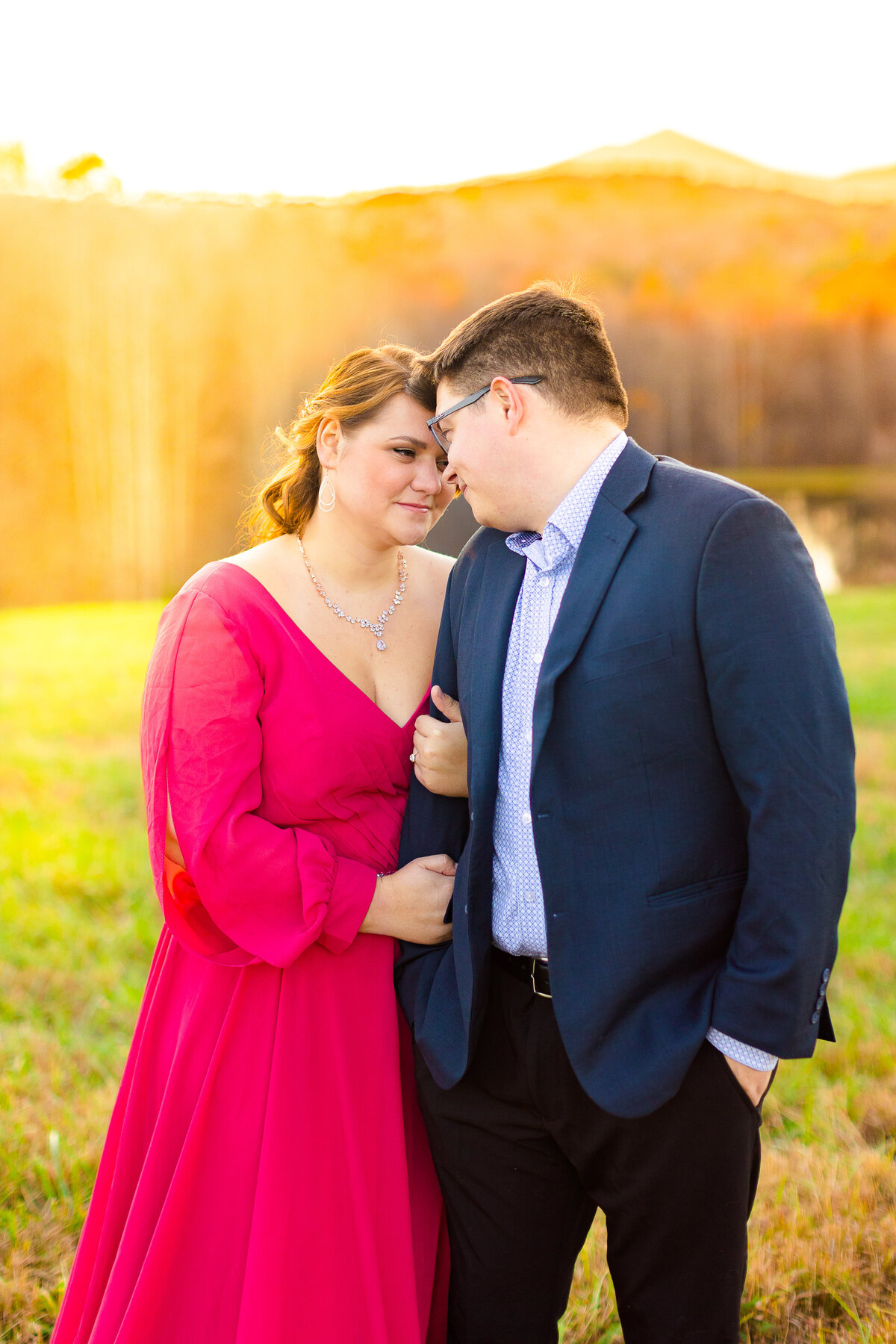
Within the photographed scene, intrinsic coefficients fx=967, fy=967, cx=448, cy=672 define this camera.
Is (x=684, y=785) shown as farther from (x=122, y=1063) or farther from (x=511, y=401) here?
(x=122, y=1063)

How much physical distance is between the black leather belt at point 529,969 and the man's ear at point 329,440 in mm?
1038

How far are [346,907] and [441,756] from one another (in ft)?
1.08

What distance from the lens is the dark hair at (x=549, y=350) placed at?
1.60 metres

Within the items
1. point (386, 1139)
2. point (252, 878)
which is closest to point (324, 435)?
point (252, 878)

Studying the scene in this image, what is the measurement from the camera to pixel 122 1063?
327cm

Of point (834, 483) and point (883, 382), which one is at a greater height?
point (883, 382)

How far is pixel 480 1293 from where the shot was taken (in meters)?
1.73

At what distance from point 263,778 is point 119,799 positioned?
4.35 meters

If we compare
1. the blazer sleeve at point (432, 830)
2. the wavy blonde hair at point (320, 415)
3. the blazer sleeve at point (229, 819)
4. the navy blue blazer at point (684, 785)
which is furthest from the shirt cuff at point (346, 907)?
the wavy blonde hair at point (320, 415)

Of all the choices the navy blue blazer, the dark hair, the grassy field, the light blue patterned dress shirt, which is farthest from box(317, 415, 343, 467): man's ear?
the grassy field

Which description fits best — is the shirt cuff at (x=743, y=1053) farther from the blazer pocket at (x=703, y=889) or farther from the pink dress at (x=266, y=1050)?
the pink dress at (x=266, y=1050)

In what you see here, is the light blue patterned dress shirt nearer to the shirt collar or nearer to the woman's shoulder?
the shirt collar

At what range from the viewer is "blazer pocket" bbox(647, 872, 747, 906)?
57.6 inches

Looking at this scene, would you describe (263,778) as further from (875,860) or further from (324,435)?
(875,860)
